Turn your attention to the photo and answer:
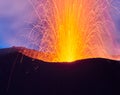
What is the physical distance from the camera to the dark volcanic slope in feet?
26.2

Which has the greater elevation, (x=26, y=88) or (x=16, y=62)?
(x=16, y=62)

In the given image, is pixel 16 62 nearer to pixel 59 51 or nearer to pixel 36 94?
pixel 36 94

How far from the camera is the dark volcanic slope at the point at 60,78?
26.2 feet

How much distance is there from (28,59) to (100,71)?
1.57m

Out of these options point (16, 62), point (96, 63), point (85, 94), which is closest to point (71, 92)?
point (85, 94)

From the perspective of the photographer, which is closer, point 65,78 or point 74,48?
point 65,78

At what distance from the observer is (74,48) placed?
10.9 m

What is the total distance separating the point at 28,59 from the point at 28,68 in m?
0.19

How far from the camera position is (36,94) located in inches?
324

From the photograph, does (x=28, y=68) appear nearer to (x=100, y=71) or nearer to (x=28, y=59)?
(x=28, y=59)

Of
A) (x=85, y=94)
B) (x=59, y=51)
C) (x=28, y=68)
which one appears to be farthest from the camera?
(x=59, y=51)

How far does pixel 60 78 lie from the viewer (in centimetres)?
816

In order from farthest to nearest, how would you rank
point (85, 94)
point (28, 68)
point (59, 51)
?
point (59, 51) → point (28, 68) → point (85, 94)

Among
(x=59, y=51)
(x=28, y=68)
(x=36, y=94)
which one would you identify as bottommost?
(x=36, y=94)
